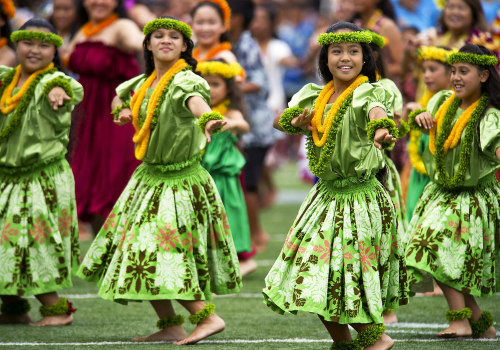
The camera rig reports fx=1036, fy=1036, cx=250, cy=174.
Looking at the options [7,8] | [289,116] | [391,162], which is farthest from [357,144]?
[7,8]

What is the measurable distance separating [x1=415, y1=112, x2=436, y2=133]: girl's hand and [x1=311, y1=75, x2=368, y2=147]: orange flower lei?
855 mm

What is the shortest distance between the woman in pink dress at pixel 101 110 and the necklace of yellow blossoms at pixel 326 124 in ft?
11.2

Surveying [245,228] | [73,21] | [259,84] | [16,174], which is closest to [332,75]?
[16,174]

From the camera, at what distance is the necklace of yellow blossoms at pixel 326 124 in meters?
5.21

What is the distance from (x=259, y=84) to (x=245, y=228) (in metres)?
2.22

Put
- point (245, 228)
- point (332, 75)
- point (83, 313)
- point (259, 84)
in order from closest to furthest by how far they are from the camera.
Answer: point (332, 75), point (83, 313), point (245, 228), point (259, 84)

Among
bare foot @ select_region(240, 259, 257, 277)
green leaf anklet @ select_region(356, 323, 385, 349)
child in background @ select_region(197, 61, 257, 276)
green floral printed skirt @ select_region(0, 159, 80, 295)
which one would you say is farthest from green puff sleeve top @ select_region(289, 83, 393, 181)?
bare foot @ select_region(240, 259, 257, 277)

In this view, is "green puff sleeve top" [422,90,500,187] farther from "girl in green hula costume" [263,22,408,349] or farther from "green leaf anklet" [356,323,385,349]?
"green leaf anklet" [356,323,385,349]

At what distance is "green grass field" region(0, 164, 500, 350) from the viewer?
5.76 meters

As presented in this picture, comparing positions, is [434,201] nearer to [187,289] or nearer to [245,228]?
[187,289]

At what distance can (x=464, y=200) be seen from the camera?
604 centimetres

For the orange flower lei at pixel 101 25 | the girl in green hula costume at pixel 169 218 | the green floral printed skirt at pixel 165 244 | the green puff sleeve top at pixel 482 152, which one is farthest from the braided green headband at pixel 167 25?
the orange flower lei at pixel 101 25

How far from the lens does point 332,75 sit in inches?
218

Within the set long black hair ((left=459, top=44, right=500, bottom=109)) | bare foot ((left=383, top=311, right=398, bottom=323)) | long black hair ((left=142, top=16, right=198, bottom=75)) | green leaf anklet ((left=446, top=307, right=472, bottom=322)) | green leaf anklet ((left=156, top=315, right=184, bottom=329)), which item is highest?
long black hair ((left=142, top=16, right=198, bottom=75))
